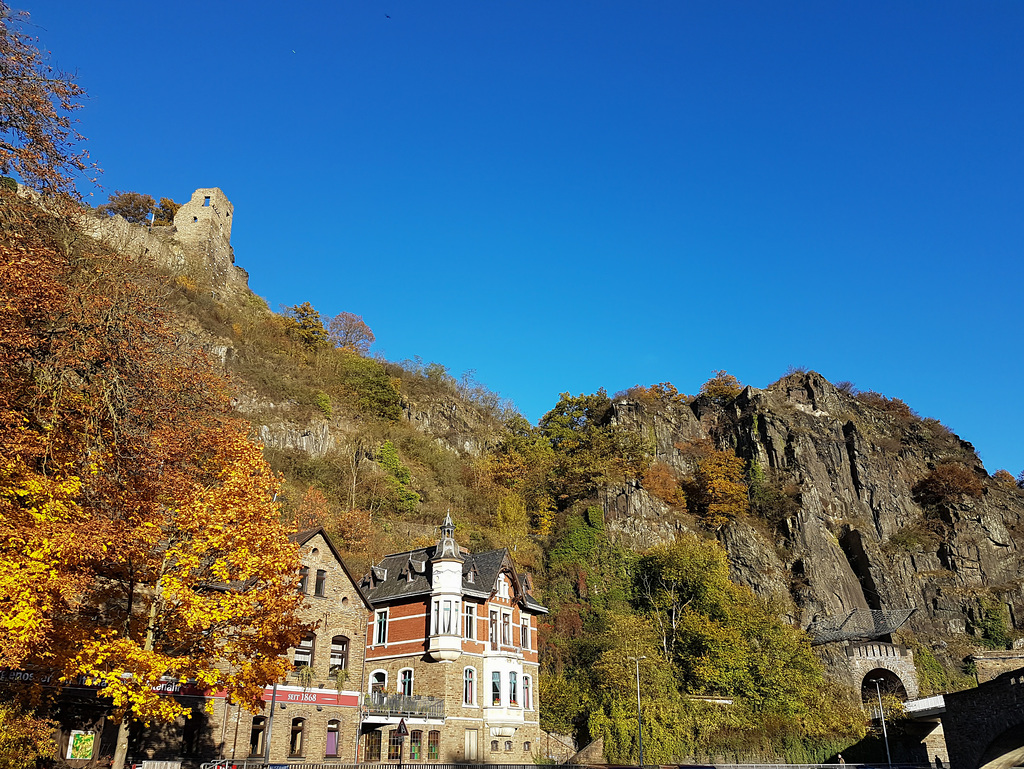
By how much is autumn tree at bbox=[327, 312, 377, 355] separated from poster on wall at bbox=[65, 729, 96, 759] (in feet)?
195

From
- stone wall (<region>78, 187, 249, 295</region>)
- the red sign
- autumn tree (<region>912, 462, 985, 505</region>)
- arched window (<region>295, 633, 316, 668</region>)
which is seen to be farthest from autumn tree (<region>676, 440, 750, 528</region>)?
stone wall (<region>78, 187, 249, 295</region>)

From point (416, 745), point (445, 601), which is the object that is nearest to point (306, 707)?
point (416, 745)

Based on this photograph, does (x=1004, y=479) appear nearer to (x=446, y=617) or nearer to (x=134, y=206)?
(x=446, y=617)

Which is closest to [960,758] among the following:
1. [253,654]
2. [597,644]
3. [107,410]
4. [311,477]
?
[597,644]

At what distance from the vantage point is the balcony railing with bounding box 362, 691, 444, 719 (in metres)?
34.8

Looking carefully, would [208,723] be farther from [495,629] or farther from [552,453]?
[552,453]

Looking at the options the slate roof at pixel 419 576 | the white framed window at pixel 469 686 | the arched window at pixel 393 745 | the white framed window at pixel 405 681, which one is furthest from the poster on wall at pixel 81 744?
the white framed window at pixel 469 686

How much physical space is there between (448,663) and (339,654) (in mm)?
5965

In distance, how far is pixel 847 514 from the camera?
2790 inches

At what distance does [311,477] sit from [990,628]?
181 ft

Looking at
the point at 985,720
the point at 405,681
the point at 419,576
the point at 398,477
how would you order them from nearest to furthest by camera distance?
the point at 985,720 → the point at 405,681 → the point at 419,576 → the point at 398,477

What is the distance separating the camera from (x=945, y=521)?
69.7 metres

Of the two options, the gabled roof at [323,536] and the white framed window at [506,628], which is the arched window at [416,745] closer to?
the gabled roof at [323,536]

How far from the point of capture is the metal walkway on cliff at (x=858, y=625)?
52156 mm
